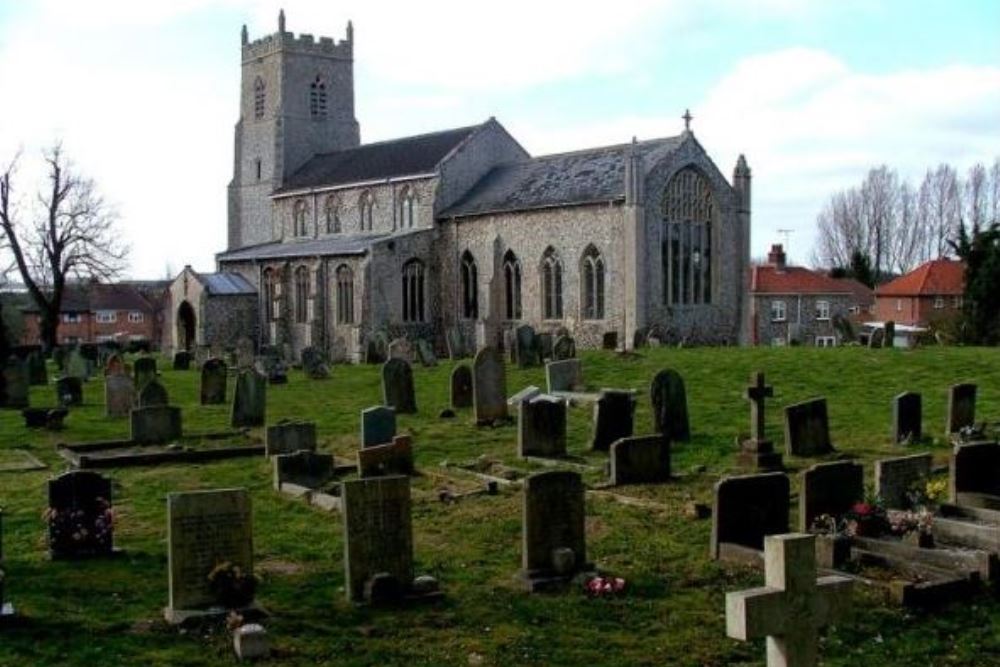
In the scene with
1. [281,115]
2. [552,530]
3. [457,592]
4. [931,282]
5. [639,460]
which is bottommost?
[457,592]

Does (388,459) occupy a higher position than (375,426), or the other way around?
(375,426)

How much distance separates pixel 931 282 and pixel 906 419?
43.9 meters

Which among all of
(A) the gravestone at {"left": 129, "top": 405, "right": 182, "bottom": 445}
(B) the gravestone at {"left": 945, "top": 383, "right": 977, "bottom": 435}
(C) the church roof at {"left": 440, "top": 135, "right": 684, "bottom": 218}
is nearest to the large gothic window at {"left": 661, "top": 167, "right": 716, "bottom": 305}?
(C) the church roof at {"left": 440, "top": 135, "right": 684, "bottom": 218}

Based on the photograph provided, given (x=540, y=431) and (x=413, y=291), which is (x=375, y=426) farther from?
(x=413, y=291)

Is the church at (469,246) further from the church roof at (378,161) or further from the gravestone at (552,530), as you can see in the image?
the gravestone at (552,530)

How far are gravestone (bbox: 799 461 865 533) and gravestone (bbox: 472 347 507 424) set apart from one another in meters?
9.15

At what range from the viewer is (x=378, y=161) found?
4856 cm

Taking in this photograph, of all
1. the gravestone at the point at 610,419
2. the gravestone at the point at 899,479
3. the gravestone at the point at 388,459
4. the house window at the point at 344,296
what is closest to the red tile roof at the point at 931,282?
the house window at the point at 344,296

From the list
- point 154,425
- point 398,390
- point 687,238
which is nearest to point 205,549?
point 154,425

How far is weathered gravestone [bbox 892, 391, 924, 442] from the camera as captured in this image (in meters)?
15.9

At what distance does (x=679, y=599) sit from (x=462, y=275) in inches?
1331

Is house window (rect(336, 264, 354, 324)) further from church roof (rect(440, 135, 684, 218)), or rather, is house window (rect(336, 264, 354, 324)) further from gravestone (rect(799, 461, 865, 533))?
gravestone (rect(799, 461, 865, 533))

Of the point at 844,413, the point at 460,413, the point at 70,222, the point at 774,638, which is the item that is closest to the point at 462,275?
the point at 70,222

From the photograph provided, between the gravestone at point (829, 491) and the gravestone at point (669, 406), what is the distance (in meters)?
5.72
